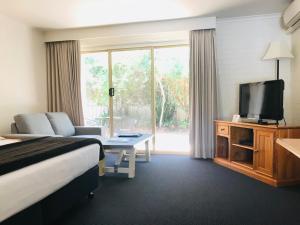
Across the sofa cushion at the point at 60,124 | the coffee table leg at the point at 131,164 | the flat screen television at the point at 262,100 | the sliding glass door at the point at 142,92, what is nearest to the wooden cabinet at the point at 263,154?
the flat screen television at the point at 262,100

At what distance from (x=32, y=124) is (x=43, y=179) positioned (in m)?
2.13

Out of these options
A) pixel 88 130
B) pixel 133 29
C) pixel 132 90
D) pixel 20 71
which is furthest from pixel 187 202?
pixel 20 71

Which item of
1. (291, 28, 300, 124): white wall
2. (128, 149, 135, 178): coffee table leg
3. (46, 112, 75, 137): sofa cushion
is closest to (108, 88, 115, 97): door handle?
(46, 112, 75, 137): sofa cushion

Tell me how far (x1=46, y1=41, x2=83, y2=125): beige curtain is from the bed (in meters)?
2.39

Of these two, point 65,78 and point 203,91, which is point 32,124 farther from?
point 203,91

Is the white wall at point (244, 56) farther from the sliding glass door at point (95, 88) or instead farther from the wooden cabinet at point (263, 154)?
the sliding glass door at point (95, 88)

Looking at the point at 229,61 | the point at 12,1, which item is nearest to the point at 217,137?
the point at 229,61

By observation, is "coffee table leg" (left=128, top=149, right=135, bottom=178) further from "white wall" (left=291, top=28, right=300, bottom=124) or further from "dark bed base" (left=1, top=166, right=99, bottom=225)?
"white wall" (left=291, top=28, right=300, bottom=124)

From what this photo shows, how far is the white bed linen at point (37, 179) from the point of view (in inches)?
54.1

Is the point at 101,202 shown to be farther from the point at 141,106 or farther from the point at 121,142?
the point at 141,106

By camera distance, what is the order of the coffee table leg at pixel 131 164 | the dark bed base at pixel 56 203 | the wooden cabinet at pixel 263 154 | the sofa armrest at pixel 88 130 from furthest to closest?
1. the sofa armrest at pixel 88 130
2. the coffee table leg at pixel 131 164
3. the wooden cabinet at pixel 263 154
4. the dark bed base at pixel 56 203

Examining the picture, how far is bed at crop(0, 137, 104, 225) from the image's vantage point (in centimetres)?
142

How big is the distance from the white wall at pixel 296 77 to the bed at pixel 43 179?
3187 mm

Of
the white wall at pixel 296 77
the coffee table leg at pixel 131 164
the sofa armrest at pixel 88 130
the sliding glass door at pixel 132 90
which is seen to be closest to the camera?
the coffee table leg at pixel 131 164
